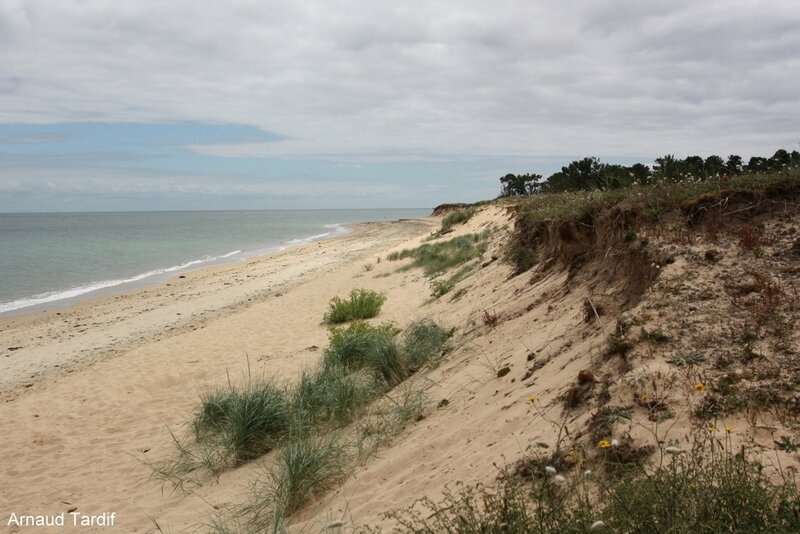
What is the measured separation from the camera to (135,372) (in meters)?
10.9

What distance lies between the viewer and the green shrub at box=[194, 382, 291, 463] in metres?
6.15

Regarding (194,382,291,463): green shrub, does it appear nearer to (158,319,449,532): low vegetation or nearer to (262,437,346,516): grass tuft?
(158,319,449,532): low vegetation

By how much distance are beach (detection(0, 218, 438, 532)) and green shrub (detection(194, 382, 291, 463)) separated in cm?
38

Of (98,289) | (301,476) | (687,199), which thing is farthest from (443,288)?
(98,289)

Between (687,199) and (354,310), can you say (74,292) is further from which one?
(687,199)

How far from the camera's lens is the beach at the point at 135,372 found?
6.04m

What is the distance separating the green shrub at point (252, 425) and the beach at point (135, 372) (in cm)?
38

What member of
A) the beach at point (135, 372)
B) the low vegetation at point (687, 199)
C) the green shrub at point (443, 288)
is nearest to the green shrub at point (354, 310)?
the beach at point (135, 372)

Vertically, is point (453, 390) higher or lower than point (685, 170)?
lower

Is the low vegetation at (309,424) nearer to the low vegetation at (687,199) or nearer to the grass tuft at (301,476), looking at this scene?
the grass tuft at (301,476)

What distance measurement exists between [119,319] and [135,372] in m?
7.10

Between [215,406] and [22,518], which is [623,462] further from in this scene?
[22,518]

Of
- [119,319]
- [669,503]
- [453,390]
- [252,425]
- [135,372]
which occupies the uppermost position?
[669,503]

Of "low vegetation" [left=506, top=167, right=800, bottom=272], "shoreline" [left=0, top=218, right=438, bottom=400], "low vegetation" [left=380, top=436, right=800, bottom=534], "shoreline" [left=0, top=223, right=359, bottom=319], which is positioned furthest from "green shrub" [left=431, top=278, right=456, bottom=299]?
"shoreline" [left=0, top=223, right=359, bottom=319]
